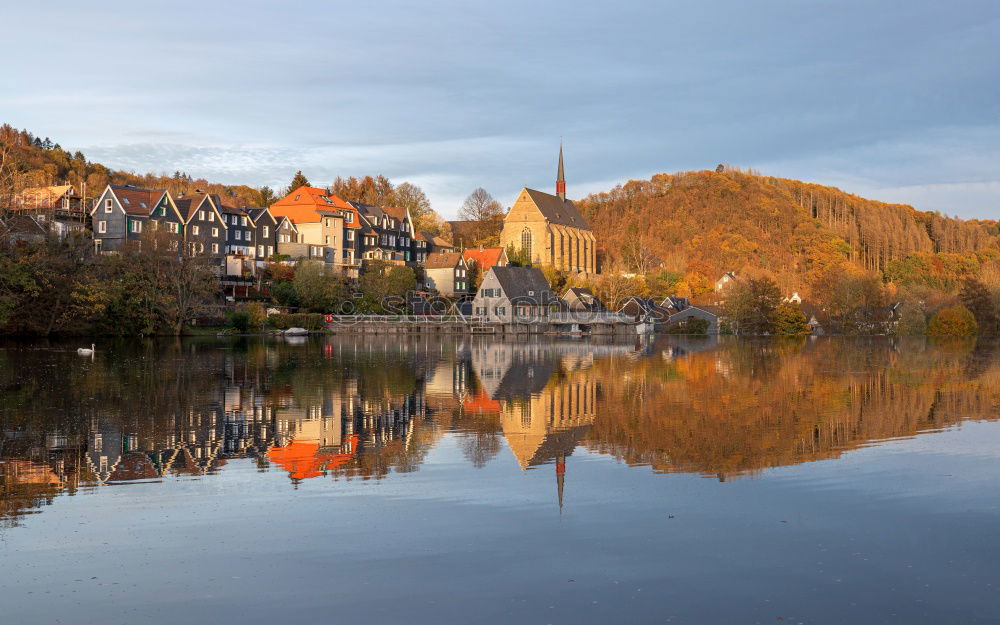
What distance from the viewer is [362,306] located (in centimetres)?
7675

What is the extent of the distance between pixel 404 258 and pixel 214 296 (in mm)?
33169

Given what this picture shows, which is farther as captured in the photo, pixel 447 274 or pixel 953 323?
pixel 447 274

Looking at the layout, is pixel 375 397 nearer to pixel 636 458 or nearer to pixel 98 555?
pixel 636 458

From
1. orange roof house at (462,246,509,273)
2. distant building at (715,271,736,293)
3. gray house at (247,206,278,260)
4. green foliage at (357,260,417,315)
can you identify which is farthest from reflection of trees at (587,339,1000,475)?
distant building at (715,271,736,293)

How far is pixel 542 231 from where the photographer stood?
11506 centimetres

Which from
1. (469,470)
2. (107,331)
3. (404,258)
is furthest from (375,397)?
(404,258)

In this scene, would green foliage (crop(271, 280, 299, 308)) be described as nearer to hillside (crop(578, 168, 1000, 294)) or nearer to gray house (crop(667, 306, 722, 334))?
gray house (crop(667, 306, 722, 334))

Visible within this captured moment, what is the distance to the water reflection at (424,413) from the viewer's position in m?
14.6

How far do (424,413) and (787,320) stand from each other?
225 ft

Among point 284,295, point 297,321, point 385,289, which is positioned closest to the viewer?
point 297,321

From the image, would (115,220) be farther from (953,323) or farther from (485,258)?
(953,323)

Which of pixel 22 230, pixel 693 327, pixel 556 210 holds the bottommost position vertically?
pixel 693 327

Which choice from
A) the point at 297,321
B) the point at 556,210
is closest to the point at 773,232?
the point at 556,210

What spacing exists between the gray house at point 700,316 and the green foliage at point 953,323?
71.6 ft
